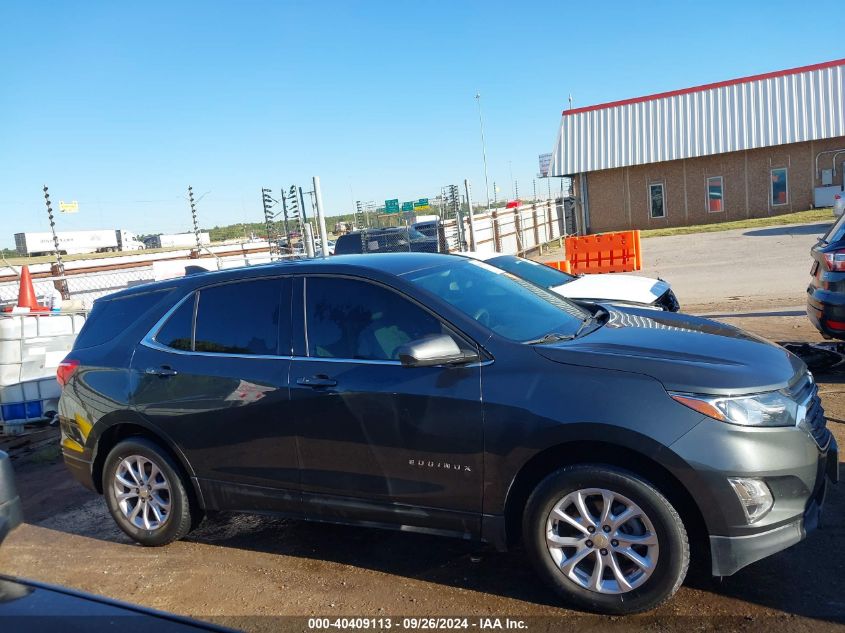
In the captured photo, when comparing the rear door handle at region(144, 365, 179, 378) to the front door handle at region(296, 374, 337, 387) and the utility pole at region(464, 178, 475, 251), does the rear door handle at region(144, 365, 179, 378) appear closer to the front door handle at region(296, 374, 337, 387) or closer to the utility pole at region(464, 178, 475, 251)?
the front door handle at region(296, 374, 337, 387)

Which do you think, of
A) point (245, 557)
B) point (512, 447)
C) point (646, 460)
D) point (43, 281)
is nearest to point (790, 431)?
point (646, 460)

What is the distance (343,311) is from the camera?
4273 mm

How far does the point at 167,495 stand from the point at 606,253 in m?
15.6

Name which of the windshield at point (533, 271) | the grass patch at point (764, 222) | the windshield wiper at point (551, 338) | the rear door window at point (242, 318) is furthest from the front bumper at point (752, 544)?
the grass patch at point (764, 222)

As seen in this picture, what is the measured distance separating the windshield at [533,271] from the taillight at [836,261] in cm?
306

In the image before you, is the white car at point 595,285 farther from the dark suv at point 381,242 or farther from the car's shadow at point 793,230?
the car's shadow at point 793,230

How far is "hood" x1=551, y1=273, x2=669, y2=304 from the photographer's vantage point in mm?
8656

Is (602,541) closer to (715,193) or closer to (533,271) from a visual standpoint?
(533,271)

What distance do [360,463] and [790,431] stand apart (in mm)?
2162

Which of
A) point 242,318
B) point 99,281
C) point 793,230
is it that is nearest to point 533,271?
point 242,318

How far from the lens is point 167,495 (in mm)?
4859

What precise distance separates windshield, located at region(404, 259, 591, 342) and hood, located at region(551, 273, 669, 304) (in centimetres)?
388

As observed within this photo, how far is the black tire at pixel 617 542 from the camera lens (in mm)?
3357

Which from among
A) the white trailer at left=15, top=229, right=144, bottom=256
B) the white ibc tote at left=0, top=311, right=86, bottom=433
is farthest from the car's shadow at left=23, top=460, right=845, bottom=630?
the white trailer at left=15, top=229, right=144, bottom=256
